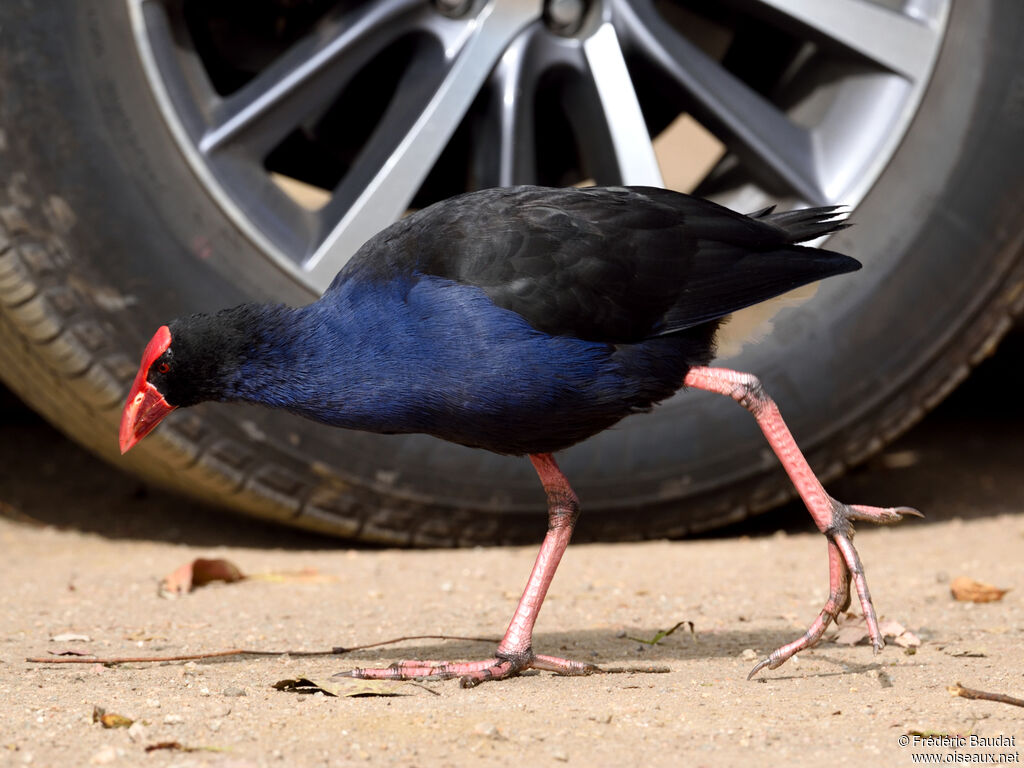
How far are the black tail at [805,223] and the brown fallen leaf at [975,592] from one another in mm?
1004

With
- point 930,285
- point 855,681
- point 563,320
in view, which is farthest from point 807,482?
point 930,285

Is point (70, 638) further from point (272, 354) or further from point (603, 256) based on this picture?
point (603, 256)

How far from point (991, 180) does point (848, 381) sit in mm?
710

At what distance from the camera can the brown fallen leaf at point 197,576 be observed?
11.6 ft

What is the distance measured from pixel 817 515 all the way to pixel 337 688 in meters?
1.10

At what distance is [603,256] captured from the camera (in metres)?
2.88

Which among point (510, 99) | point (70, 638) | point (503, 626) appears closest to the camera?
point (70, 638)

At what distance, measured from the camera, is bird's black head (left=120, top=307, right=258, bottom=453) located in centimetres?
288

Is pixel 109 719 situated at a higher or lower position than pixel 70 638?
higher

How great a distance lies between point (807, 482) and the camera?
2939mm

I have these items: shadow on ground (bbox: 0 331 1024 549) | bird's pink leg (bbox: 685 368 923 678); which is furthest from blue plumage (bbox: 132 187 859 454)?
shadow on ground (bbox: 0 331 1024 549)

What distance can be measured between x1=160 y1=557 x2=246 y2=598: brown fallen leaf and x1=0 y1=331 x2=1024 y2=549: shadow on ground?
0.50 metres

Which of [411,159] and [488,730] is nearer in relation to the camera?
[488,730]

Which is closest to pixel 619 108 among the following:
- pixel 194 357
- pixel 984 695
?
pixel 194 357
